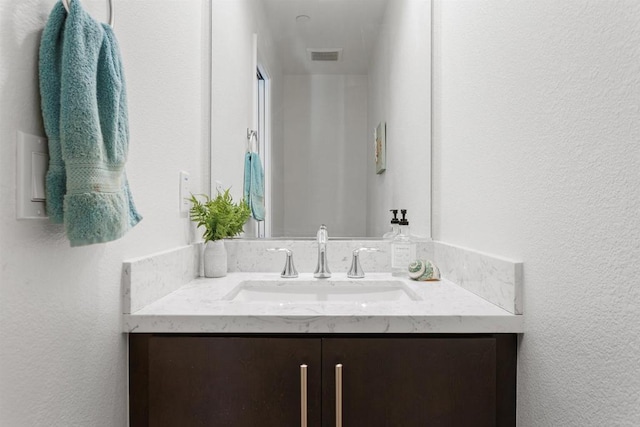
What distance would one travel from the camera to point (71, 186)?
652mm

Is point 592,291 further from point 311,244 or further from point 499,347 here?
point 311,244

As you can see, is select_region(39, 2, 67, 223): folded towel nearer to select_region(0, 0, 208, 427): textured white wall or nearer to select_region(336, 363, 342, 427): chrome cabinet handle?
select_region(0, 0, 208, 427): textured white wall

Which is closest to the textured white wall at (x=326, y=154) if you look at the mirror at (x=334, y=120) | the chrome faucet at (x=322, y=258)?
the mirror at (x=334, y=120)

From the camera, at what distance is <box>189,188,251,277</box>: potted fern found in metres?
1.41

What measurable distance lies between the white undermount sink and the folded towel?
709 mm

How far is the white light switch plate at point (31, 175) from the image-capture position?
62cm

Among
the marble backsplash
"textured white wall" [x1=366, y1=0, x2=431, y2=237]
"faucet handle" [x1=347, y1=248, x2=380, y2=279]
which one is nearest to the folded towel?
the marble backsplash

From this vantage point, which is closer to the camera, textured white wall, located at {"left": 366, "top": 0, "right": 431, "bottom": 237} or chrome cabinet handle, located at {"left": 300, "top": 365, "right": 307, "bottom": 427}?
chrome cabinet handle, located at {"left": 300, "top": 365, "right": 307, "bottom": 427}

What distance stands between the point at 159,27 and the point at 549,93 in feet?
3.13

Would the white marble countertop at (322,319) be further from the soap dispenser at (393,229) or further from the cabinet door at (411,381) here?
the soap dispenser at (393,229)

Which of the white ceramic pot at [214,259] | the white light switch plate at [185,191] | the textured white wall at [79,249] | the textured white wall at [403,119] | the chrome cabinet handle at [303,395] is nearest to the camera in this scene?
the textured white wall at [79,249]

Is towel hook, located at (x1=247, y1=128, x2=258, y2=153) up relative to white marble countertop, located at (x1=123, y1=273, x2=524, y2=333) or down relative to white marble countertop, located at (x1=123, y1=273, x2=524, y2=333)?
up

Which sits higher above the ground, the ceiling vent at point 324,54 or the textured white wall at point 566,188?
the ceiling vent at point 324,54

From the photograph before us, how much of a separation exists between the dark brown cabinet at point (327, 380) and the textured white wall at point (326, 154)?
2.26 feet
